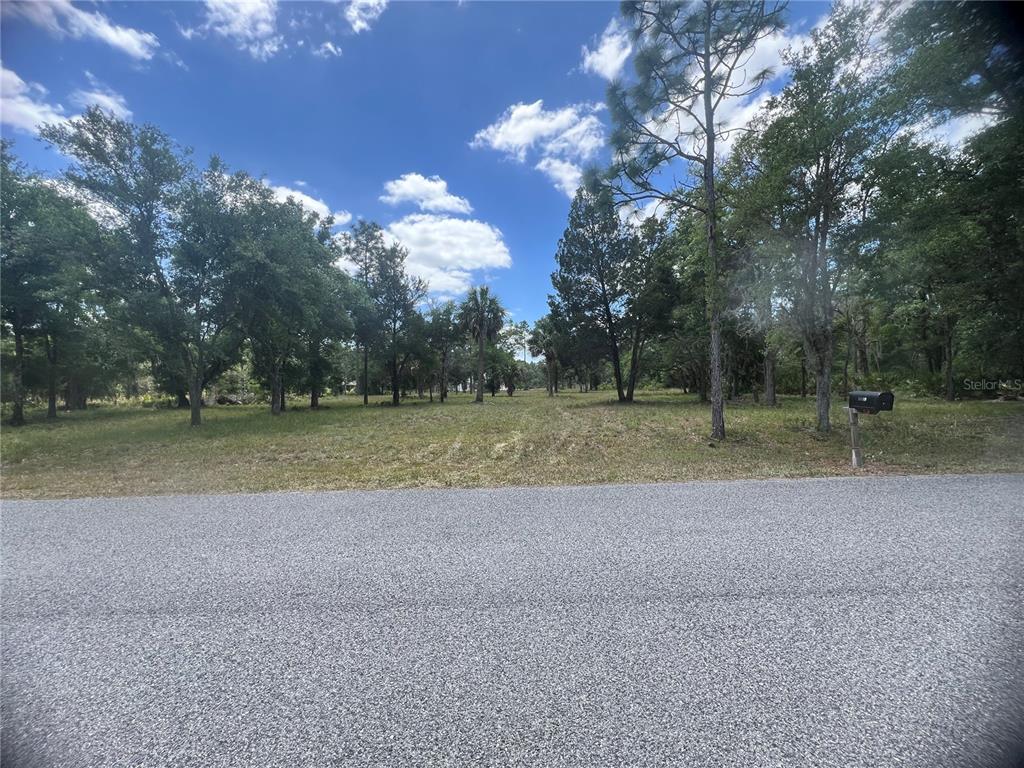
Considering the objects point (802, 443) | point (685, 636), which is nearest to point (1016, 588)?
point (685, 636)

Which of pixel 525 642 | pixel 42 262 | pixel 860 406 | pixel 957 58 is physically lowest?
pixel 525 642

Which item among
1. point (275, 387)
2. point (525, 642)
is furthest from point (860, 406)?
point (275, 387)

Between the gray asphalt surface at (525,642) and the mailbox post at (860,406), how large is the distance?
2115 millimetres

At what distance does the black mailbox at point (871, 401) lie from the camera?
5.87 meters

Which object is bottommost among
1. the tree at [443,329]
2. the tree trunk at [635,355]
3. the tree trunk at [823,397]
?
the tree trunk at [823,397]

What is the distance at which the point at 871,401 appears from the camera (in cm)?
598

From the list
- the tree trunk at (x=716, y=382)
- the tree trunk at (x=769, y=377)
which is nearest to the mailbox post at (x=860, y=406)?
the tree trunk at (x=716, y=382)

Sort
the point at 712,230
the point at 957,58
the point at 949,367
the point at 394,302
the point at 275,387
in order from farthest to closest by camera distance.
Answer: the point at 394,302
the point at 275,387
the point at 949,367
the point at 712,230
the point at 957,58

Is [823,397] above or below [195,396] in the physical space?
below

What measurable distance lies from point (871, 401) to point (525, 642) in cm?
669

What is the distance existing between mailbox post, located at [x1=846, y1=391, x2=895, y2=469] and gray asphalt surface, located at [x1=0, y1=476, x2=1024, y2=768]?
6.94 feet

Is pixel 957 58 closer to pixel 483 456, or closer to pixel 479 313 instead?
pixel 483 456

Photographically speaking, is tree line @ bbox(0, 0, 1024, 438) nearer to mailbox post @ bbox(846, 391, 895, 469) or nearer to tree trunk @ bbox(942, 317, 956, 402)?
tree trunk @ bbox(942, 317, 956, 402)

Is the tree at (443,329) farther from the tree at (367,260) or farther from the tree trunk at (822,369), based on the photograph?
the tree trunk at (822,369)
